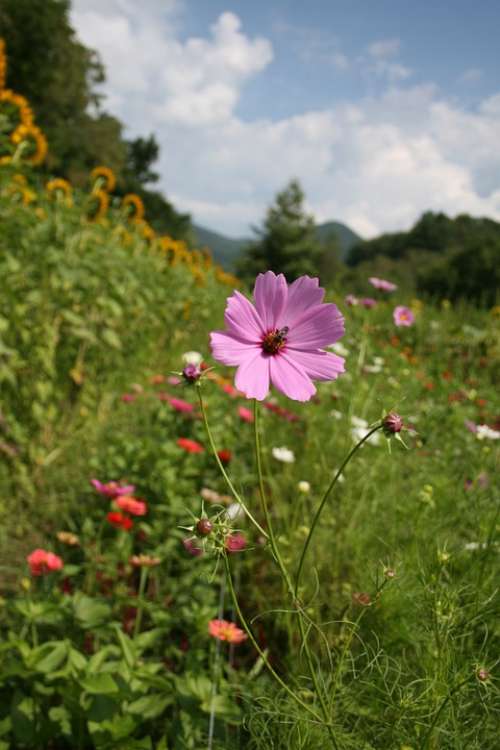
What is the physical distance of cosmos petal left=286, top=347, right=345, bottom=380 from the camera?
614 millimetres

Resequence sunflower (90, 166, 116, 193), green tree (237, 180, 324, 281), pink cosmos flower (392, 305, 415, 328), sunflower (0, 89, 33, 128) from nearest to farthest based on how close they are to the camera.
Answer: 1. pink cosmos flower (392, 305, 415, 328)
2. sunflower (0, 89, 33, 128)
3. sunflower (90, 166, 116, 193)
4. green tree (237, 180, 324, 281)

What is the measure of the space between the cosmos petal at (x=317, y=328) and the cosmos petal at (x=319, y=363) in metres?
0.01

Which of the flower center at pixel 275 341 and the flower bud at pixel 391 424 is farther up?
the flower center at pixel 275 341

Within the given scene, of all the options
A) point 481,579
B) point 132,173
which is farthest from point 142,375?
point 132,173

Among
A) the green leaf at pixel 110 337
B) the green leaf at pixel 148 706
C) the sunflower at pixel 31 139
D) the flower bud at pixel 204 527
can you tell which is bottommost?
the green leaf at pixel 148 706

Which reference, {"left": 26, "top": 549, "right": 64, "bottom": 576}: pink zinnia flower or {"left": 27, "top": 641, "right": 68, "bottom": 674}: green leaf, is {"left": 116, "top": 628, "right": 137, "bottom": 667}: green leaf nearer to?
{"left": 27, "top": 641, "right": 68, "bottom": 674}: green leaf

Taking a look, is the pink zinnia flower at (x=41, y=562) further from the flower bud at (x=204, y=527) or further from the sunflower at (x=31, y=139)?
the sunflower at (x=31, y=139)

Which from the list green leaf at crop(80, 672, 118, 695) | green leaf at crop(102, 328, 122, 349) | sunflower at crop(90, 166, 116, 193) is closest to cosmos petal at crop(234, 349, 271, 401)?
green leaf at crop(80, 672, 118, 695)

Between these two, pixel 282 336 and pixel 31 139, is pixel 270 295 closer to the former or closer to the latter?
pixel 282 336

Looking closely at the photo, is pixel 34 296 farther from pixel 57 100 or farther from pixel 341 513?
pixel 57 100

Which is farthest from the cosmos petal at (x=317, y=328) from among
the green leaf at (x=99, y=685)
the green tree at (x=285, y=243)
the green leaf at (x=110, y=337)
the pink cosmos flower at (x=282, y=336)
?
the green tree at (x=285, y=243)

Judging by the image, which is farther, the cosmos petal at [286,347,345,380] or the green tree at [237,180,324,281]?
the green tree at [237,180,324,281]

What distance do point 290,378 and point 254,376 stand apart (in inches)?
1.7

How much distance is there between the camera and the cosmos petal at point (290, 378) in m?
0.59
